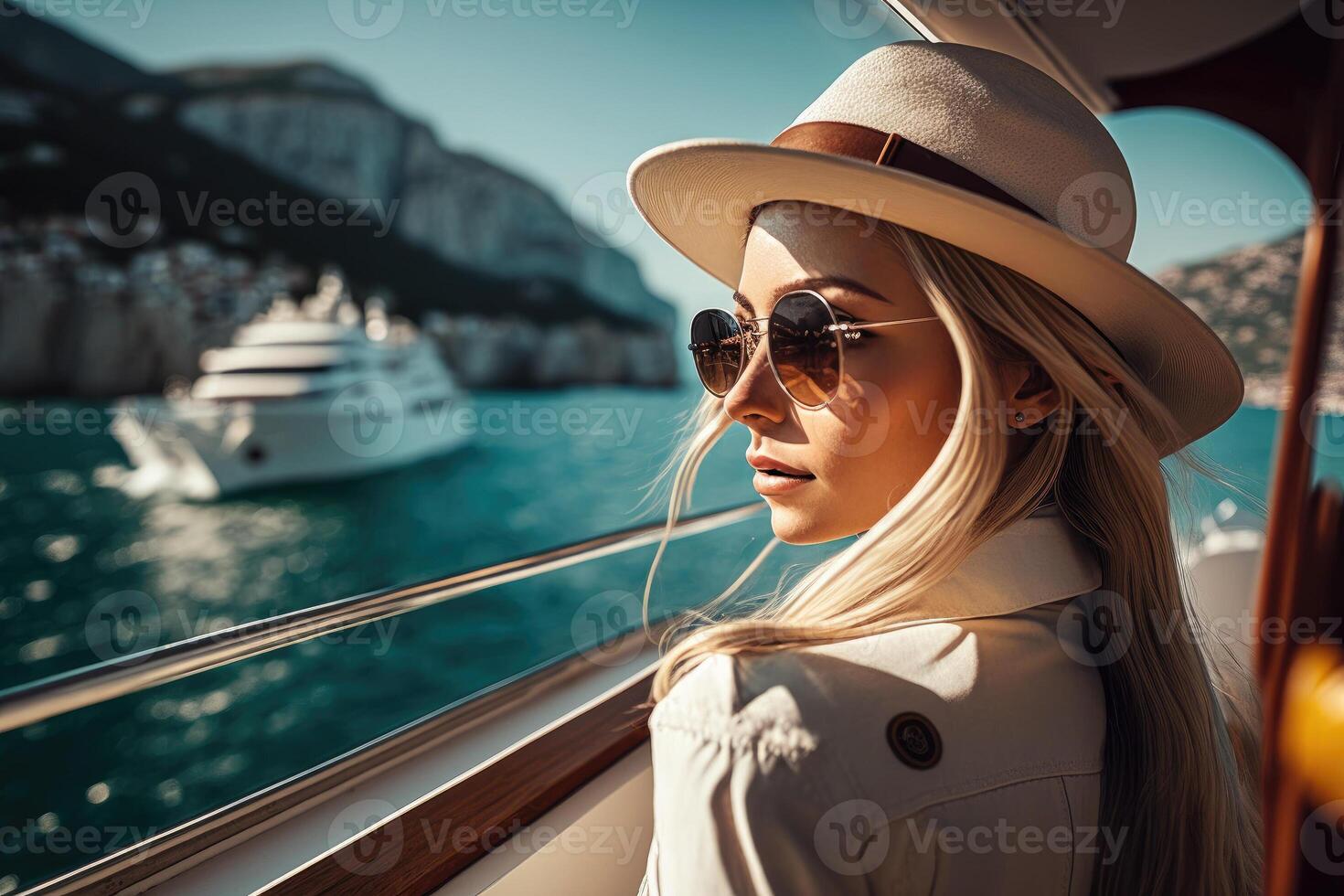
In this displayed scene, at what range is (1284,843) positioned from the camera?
13.7 inches

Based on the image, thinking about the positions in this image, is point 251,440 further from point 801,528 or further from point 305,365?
point 801,528

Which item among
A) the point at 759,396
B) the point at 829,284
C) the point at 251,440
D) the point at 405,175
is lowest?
the point at 251,440

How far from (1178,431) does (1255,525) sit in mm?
2311

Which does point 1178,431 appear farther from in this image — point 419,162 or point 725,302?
point 419,162

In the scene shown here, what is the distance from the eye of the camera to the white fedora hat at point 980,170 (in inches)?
23.3

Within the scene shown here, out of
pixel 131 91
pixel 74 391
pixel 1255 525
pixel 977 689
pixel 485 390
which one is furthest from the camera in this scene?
pixel 485 390

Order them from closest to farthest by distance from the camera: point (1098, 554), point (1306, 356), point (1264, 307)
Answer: point (1098, 554)
point (1306, 356)
point (1264, 307)

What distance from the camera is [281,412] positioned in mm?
15047

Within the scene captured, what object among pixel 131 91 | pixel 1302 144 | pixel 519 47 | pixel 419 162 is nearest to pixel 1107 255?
pixel 1302 144

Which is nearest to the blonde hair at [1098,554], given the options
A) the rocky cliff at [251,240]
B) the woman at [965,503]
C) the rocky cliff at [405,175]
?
the woman at [965,503]

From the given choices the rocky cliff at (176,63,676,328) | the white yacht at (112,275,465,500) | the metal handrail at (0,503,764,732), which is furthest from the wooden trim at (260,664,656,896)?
the rocky cliff at (176,63,676,328)

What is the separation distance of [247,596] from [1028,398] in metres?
16.6

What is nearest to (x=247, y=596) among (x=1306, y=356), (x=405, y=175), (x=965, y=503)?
(x=1306, y=356)

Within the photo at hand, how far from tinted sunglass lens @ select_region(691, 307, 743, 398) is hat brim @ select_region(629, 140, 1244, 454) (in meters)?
0.12
